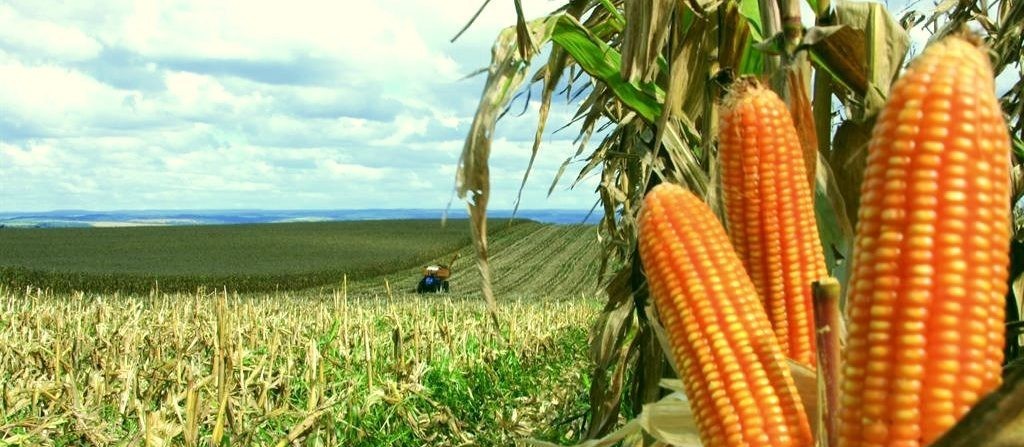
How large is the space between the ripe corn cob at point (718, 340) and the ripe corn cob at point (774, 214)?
5.9 inches

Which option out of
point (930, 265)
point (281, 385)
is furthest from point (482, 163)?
point (281, 385)

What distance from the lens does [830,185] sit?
89.8 inches

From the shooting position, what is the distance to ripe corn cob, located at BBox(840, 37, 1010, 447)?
3.96 ft

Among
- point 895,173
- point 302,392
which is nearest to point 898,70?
point 895,173

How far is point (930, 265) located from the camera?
1202 millimetres

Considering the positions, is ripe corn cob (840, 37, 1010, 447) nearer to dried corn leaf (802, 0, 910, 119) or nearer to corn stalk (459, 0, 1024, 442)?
corn stalk (459, 0, 1024, 442)

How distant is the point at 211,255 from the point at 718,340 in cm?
5462

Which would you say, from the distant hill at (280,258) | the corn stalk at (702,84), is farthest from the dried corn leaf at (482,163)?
the distant hill at (280,258)

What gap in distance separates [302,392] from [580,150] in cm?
355

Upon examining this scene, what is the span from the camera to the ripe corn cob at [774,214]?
1.82 m

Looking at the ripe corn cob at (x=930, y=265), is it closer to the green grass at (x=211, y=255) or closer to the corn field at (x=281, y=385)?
the corn field at (x=281, y=385)

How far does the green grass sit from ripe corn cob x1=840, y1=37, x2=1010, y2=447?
35.0m

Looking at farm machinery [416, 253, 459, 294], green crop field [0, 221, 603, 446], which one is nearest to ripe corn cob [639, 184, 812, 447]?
green crop field [0, 221, 603, 446]

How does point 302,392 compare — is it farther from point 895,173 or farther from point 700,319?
point 895,173
